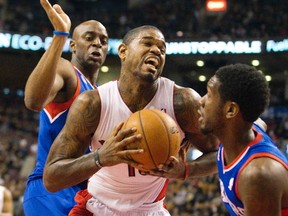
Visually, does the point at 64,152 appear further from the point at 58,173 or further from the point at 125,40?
the point at 125,40

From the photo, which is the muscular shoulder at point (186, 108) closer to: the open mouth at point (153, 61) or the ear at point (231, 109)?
the open mouth at point (153, 61)

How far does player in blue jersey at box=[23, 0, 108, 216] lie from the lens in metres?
3.85

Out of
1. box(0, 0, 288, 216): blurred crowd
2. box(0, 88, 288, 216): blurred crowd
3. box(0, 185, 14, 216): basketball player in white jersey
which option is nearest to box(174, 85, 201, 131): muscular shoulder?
box(0, 185, 14, 216): basketball player in white jersey

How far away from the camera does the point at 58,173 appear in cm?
339

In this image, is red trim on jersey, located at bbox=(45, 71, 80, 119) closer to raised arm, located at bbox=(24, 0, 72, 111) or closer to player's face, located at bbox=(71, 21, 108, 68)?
raised arm, located at bbox=(24, 0, 72, 111)

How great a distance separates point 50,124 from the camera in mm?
4270

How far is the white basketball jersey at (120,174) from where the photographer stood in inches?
141

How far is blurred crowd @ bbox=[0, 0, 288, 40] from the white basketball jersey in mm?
16272

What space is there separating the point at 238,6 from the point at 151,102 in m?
18.0

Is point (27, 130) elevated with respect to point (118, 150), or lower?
elevated

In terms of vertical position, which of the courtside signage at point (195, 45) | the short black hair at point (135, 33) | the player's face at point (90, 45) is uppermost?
the courtside signage at point (195, 45)

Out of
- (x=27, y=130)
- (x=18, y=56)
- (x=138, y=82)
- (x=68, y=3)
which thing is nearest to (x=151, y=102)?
(x=138, y=82)

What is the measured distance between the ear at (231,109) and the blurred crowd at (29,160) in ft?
15.0

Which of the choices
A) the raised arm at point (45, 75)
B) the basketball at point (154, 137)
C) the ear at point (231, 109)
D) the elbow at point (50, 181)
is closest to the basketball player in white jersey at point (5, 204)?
the raised arm at point (45, 75)
